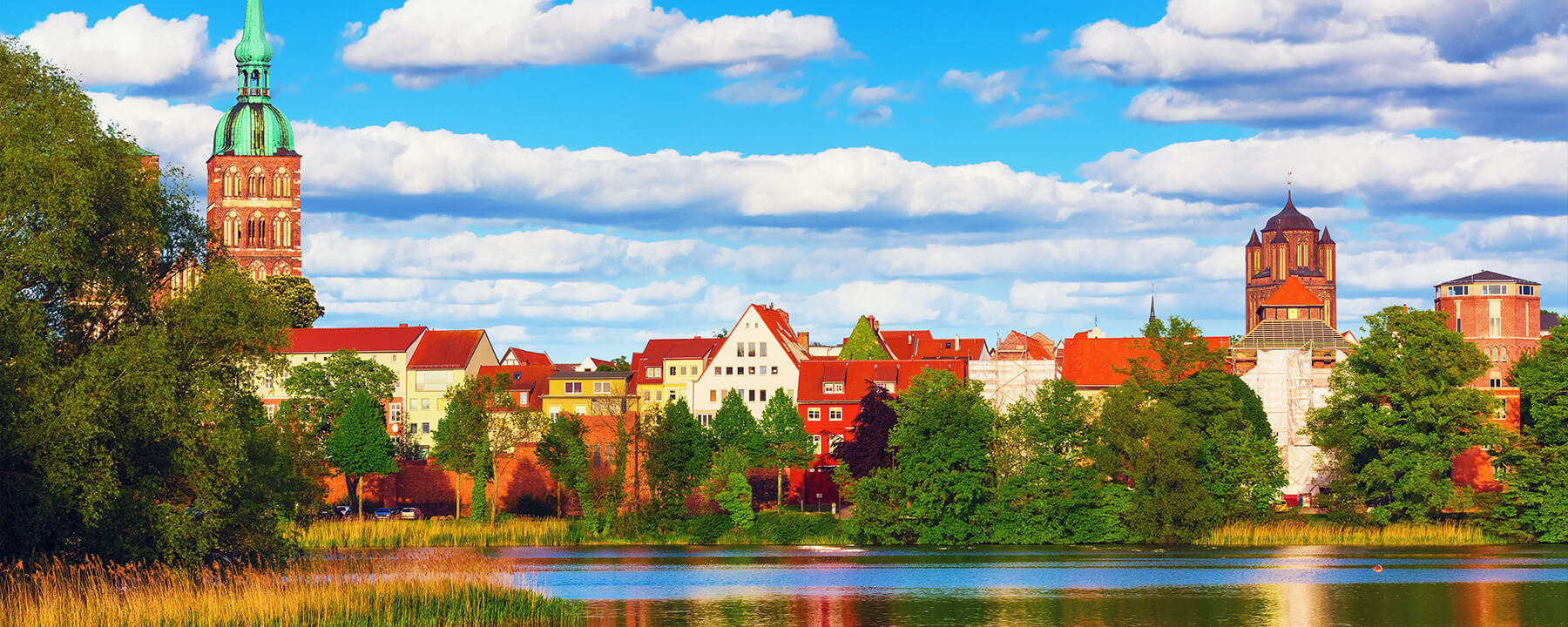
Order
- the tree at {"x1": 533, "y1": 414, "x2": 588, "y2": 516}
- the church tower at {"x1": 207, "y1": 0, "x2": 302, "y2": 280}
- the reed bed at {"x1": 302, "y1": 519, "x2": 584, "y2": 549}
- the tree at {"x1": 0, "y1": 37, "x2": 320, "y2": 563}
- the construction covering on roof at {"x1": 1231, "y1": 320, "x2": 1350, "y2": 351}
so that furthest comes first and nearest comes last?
1. the church tower at {"x1": 207, "y1": 0, "x2": 302, "y2": 280}
2. the construction covering on roof at {"x1": 1231, "y1": 320, "x2": 1350, "y2": 351}
3. the tree at {"x1": 533, "y1": 414, "x2": 588, "y2": 516}
4. the reed bed at {"x1": 302, "y1": 519, "x2": 584, "y2": 549}
5. the tree at {"x1": 0, "y1": 37, "x2": 320, "y2": 563}

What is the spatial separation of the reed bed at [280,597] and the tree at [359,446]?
52.6 metres

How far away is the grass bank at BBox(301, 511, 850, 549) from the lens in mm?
72812

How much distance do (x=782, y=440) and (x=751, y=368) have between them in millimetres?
18715

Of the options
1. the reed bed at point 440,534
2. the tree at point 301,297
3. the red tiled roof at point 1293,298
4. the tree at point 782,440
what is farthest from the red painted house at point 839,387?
the tree at point 301,297

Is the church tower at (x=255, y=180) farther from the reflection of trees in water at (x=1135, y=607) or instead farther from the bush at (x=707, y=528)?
the reflection of trees in water at (x=1135, y=607)

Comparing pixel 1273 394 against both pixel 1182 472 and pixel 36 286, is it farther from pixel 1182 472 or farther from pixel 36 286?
pixel 36 286

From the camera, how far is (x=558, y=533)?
255 feet

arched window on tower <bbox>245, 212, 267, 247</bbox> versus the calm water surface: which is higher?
arched window on tower <bbox>245, 212, 267, 247</bbox>

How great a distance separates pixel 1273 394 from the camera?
10012cm

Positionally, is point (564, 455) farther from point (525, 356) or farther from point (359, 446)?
point (525, 356)

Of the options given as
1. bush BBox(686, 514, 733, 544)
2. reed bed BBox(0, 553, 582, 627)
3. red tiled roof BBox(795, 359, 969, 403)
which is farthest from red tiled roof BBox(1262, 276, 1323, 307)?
reed bed BBox(0, 553, 582, 627)

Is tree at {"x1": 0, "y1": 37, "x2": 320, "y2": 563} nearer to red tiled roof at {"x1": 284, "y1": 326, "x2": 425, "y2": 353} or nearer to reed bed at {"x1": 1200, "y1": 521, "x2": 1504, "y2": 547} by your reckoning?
reed bed at {"x1": 1200, "y1": 521, "x2": 1504, "y2": 547}

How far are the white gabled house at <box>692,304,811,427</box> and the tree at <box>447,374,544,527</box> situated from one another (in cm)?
→ 1798

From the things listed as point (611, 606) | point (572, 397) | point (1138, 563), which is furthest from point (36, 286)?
point (572, 397)
